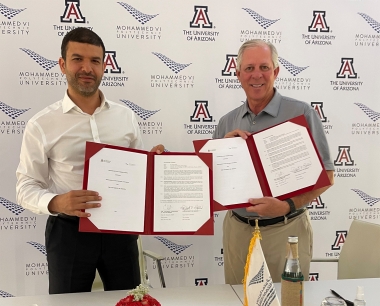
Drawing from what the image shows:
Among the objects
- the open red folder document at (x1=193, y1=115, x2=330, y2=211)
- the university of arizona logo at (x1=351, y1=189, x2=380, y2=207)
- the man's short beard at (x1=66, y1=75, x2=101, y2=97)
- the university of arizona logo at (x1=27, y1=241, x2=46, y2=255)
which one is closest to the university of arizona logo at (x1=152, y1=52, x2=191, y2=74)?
the man's short beard at (x1=66, y1=75, x2=101, y2=97)

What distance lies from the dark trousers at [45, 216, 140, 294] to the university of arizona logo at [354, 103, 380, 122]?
237 cm

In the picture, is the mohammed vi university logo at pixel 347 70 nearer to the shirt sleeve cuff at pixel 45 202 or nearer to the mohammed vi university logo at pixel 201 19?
the mohammed vi university logo at pixel 201 19

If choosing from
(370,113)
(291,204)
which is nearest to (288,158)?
(291,204)

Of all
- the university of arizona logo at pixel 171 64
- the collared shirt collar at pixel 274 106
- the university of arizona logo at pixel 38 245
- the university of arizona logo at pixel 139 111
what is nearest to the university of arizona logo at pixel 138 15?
the university of arizona logo at pixel 171 64

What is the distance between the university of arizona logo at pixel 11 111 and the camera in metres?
2.83

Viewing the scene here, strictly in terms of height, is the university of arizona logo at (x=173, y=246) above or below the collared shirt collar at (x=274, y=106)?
below

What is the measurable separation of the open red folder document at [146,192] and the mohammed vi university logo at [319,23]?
1973mm

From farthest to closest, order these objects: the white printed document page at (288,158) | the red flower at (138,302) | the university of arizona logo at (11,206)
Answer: the university of arizona logo at (11,206), the white printed document page at (288,158), the red flower at (138,302)

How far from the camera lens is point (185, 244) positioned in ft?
10.3

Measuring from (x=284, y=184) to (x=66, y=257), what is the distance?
4.16ft

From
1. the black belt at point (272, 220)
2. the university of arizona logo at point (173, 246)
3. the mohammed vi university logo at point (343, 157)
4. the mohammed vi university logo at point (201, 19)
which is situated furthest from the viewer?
the mohammed vi university logo at point (343, 157)

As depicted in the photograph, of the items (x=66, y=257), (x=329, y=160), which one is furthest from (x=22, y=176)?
(x=329, y=160)

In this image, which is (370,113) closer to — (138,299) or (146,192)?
(146,192)

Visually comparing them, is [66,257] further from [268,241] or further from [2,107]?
[2,107]
